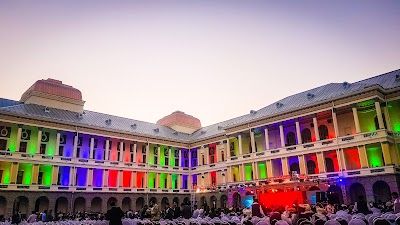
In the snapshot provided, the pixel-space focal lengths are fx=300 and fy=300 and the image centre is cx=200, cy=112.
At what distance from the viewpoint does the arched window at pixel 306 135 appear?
4056 cm

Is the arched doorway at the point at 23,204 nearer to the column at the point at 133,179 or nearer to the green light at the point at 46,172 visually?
the green light at the point at 46,172

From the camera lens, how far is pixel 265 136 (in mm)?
42312

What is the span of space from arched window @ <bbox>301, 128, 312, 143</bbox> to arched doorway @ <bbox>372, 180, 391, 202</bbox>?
395 inches

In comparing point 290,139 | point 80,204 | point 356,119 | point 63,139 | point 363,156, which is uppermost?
point 63,139

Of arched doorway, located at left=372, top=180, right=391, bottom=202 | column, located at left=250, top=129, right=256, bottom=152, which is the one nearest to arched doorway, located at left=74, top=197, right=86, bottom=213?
column, located at left=250, top=129, right=256, bottom=152

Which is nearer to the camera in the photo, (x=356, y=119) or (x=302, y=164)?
(x=356, y=119)

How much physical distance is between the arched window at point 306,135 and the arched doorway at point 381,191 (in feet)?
32.9

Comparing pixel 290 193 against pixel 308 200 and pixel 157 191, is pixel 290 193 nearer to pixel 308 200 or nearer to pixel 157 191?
pixel 308 200

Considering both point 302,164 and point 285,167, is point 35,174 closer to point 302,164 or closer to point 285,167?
point 285,167

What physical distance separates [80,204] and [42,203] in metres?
5.08

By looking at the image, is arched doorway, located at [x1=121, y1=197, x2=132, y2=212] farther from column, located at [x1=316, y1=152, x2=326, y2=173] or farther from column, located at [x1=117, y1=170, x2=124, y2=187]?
column, located at [x1=316, y1=152, x2=326, y2=173]

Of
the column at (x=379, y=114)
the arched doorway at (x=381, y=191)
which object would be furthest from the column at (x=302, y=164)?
the column at (x=379, y=114)

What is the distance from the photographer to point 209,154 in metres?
53.8

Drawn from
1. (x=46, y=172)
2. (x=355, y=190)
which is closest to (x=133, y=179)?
(x=46, y=172)
